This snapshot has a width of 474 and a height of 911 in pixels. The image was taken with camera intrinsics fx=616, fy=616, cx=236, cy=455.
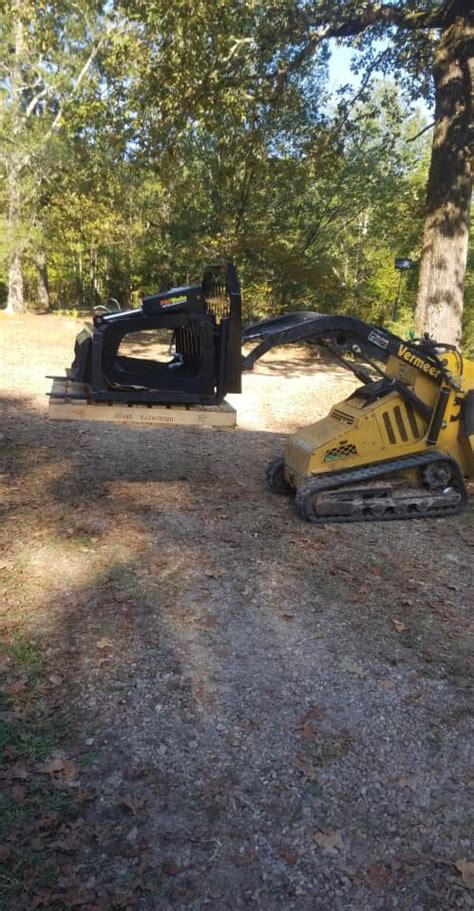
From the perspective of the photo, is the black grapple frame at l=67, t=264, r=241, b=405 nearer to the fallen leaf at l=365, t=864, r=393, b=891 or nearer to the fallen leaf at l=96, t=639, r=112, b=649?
the fallen leaf at l=96, t=639, r=112, b=649

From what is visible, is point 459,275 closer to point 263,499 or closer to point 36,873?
point 263,499

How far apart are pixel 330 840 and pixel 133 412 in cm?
358

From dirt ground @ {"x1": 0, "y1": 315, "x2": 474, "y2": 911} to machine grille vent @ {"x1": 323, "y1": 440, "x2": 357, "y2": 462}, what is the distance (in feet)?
2.26

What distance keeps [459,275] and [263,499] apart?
6.37 meters

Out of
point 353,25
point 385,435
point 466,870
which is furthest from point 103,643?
point 353,25

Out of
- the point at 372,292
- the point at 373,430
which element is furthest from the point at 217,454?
the point at 372,292

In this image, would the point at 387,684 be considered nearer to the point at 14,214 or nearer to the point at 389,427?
the point at 389,427

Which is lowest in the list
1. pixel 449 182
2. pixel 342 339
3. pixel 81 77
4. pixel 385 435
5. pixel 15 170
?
pixel 385 435

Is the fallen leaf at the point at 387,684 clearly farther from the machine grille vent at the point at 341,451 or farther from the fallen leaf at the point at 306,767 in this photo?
the machine grille vent at the point at 341,451

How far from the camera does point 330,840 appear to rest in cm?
265

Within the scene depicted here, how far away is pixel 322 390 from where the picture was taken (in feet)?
43.8

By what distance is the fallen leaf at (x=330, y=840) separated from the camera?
262cm

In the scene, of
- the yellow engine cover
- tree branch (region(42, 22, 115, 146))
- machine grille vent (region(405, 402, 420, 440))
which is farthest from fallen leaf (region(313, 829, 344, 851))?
tree branch (region(42, 22, 115, 146))

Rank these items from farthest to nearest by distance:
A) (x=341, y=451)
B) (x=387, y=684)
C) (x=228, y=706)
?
(x=341, y=451) < (x=387, y=684) < (x=228, y=706)
